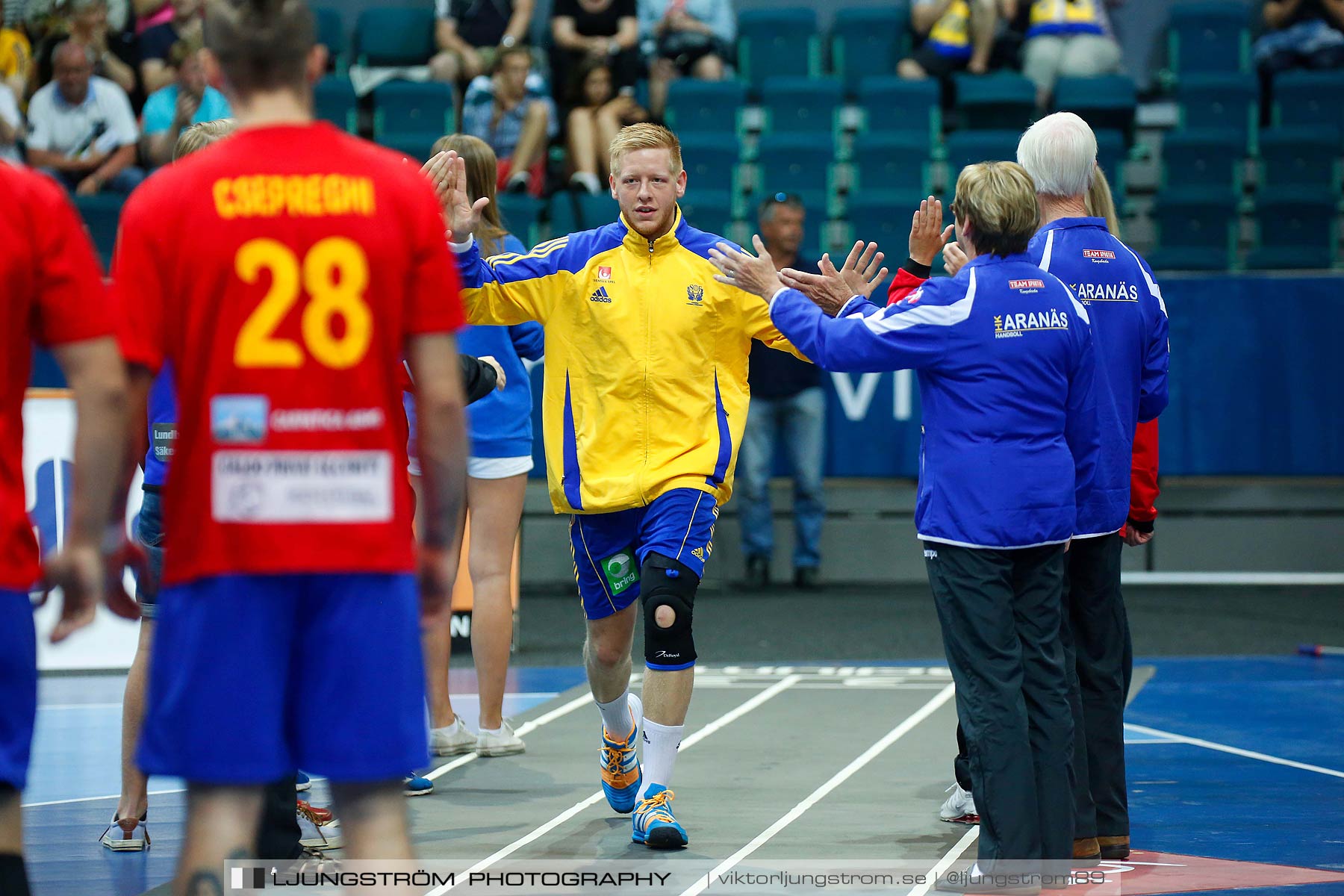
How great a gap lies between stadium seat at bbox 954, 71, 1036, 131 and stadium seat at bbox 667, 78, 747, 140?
75.0 inches

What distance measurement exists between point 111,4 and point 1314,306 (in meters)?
9.87

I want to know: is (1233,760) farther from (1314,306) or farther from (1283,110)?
(1283,110)

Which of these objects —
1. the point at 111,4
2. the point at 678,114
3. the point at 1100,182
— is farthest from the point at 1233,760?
the point at 111,4

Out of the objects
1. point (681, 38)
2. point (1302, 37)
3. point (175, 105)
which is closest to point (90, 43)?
point (175, 105)

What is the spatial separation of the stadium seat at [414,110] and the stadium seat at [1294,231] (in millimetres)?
6560

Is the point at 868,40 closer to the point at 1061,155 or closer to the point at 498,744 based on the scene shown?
the point at 498,744

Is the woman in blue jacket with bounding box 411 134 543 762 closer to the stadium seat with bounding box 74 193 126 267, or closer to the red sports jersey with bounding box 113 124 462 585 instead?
the red sports jersey with bounding box 113 124 462 585

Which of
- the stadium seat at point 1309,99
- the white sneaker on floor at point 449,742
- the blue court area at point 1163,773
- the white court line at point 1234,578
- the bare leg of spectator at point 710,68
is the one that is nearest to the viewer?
the blue court area at point 1163,773

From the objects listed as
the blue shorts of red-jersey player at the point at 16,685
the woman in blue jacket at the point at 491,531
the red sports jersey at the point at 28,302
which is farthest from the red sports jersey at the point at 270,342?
the woman in blue jacket at the point at 491,531

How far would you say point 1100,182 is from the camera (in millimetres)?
4910

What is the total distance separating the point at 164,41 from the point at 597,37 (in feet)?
11.8

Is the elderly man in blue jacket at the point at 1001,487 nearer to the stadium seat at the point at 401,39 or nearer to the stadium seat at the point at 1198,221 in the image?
the stadium seat at the point at 1198,221

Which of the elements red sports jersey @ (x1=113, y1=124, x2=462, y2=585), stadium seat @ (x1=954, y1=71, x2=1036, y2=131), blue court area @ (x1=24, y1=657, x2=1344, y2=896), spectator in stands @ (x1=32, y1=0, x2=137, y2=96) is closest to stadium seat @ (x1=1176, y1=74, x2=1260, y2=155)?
stadium seat @ (x1=954, y1=71, x2=1036, y2=131)

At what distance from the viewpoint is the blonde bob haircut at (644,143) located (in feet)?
16.2
